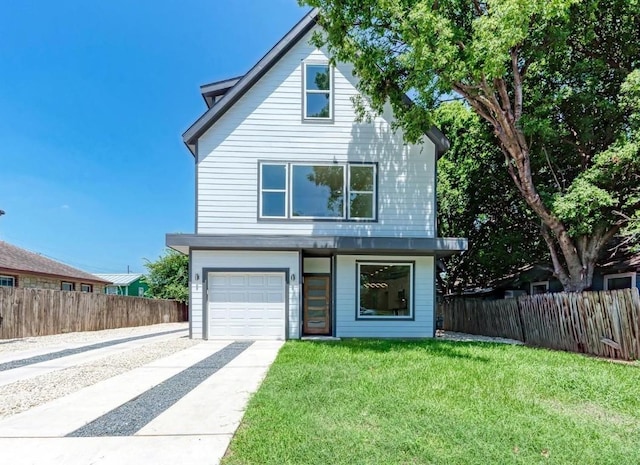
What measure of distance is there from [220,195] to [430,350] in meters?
6.84

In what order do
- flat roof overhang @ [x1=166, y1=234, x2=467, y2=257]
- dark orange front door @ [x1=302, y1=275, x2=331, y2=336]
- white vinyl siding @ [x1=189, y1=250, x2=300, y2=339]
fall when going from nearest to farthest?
flat roof overhang @ [x1=166, y1=234, x2=467, y2=257] → white vinyl siding @ [x1=189, y1=250, x2=300, y2=339] → dark orange front door @ [x1=302, y1=275, x2=331, y2=336]

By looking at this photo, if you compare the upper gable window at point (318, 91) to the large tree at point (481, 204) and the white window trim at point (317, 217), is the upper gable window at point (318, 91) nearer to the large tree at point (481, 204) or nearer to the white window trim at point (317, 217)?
the white window trim at point (317, 217)

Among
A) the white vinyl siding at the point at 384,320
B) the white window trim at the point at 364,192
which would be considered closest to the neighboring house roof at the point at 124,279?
the white vinyl siding at the point at 384,320

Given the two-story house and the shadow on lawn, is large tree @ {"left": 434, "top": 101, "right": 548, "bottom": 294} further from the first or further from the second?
the shadow on lawn

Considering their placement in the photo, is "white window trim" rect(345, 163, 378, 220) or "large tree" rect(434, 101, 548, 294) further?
"large tree" rect(434, 101, 548, 294)

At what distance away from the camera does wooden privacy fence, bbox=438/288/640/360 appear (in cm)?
759

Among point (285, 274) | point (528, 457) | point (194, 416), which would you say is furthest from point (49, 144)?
point (528, 457)

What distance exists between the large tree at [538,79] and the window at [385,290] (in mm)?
3825

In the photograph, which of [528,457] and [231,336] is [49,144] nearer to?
[231,336]

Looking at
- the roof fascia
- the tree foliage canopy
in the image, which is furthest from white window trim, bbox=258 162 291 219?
the tree foliage canopy

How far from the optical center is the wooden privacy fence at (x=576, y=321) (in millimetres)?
7590

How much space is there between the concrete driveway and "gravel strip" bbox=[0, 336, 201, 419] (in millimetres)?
116

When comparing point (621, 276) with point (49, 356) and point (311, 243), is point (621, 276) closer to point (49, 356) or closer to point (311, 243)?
point (311, 243)

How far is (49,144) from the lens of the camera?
30.7m
